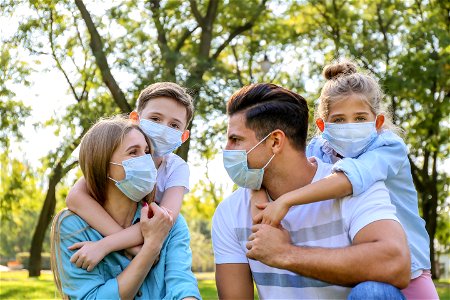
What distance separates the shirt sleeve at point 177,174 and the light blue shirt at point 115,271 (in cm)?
73

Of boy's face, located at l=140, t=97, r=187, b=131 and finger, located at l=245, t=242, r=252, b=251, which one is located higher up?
boy's face, located at l=140, t=97, r=187, b=131

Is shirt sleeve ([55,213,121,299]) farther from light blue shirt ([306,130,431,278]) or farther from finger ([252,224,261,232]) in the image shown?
Answer: light blue shirt ([306,130,431,278])

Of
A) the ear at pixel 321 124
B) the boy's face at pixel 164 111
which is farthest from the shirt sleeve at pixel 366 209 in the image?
the boy's face at pixel 164 111

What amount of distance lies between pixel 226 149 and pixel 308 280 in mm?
892

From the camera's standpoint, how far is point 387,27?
21844 millimetres

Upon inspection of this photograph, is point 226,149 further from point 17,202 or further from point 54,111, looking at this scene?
point 17,202

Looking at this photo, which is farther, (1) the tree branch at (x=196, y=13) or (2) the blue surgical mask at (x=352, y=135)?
(1) the tree branch at (x=196, y=13)

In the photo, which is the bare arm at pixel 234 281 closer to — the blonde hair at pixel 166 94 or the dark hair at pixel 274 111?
the dark hair at pixel 274 111

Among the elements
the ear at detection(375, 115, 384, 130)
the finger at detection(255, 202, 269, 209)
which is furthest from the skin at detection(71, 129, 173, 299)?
the ear at detection(375, 115, 384, 130)

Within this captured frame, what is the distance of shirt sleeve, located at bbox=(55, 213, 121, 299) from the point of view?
12.9 ft

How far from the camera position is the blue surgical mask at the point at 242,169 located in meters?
4.12

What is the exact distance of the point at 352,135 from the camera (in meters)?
4.62

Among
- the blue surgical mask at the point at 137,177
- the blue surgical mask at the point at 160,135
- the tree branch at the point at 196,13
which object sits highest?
the tree branch at the point at 196,13

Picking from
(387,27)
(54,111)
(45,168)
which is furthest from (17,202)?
(387,27)
